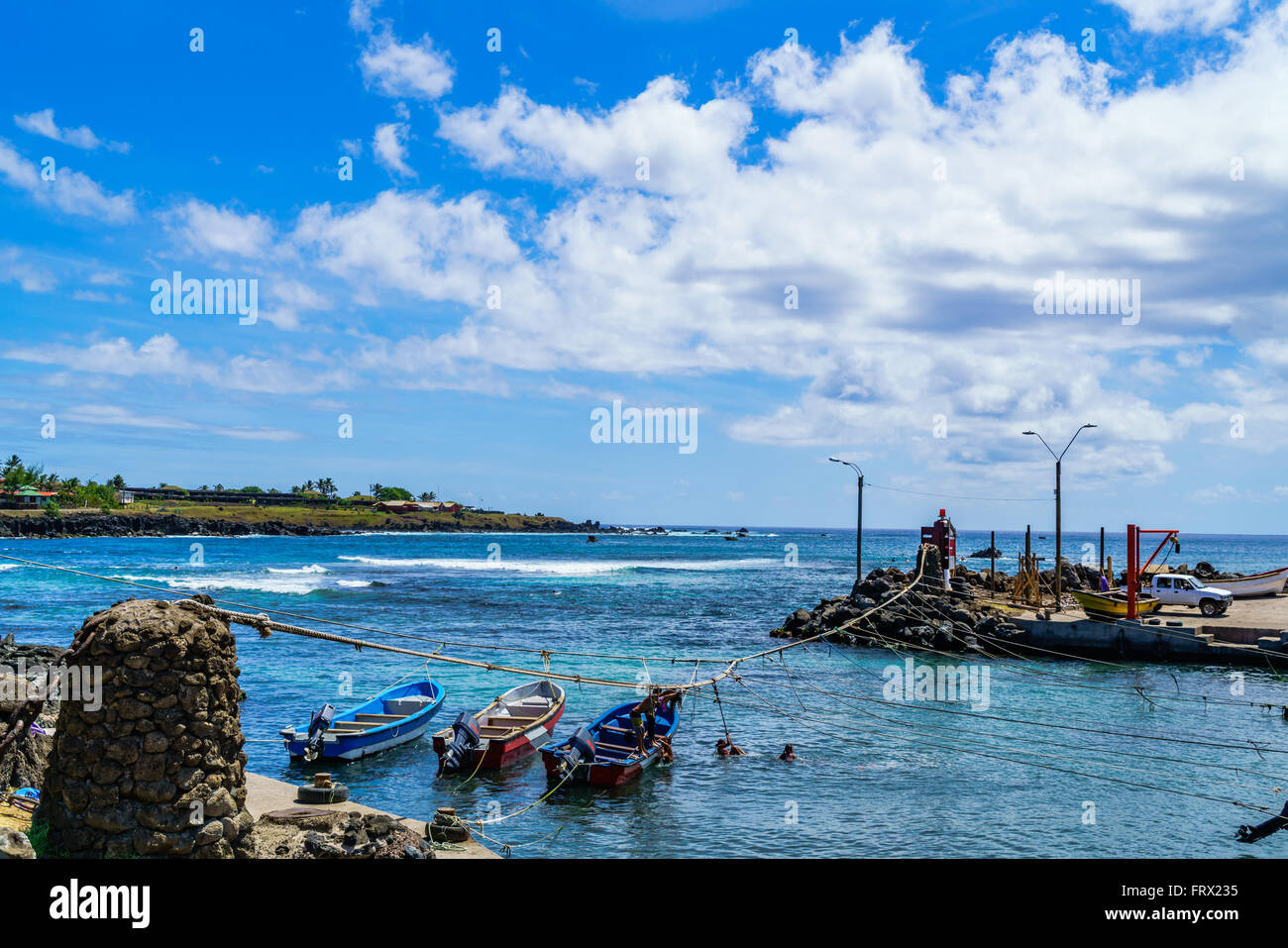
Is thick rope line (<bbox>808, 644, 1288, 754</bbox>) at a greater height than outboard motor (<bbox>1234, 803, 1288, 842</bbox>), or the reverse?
outboard motor (<bbox>1234, 803, 1288, 842</bbox>)

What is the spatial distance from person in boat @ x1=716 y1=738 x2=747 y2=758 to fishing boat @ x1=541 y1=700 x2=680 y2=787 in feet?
4.24

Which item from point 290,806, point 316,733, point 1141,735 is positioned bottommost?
point 1141,735

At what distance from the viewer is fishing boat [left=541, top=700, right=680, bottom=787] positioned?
20.0 m

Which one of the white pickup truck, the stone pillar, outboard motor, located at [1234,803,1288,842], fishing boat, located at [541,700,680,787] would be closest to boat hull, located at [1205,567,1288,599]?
the white pickup truck

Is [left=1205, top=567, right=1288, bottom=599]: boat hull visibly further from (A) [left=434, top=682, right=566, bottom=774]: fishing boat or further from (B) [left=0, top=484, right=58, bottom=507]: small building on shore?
(B) [left=0, top=484, right=58, bottom=507]: small building on shore

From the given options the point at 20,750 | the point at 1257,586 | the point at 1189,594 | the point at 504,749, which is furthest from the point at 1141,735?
the point at 1257,586

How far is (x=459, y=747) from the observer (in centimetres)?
2078

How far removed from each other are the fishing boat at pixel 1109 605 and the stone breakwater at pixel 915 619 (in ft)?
11.6

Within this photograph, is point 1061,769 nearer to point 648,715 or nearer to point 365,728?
point 648,715

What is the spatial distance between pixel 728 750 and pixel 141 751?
15807mm

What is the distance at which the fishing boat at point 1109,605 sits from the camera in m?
39.6
